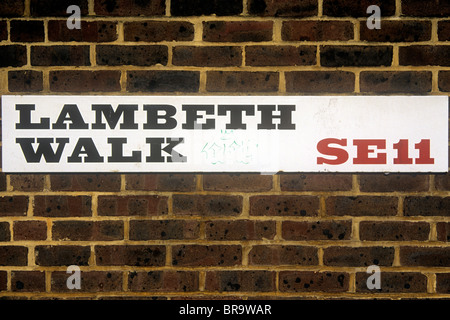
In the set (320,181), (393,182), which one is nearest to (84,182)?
(320,181)

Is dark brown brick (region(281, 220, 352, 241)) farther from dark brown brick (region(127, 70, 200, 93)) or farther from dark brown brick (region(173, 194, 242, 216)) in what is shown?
dark brown brick (region(127, 70, 200, 93))

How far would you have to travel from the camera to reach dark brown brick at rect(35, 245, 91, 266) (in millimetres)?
1233

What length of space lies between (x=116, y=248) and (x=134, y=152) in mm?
360

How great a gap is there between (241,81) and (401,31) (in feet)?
1.95

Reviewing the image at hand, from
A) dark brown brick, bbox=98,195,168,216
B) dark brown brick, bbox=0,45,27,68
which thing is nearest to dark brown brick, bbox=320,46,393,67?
dark brown brick, bbox=98,195,168,216

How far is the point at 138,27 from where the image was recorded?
3.93 ft

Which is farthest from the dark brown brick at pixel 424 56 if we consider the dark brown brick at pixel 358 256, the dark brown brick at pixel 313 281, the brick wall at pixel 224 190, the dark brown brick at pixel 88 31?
the dark brown brick at pixel 88 31

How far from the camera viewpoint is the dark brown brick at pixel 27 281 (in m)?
1.24

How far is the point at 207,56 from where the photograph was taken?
1.20 metres

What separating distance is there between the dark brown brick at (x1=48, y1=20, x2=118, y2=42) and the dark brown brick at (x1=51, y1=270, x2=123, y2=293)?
846 millimetres

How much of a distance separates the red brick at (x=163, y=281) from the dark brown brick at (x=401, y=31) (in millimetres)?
1077

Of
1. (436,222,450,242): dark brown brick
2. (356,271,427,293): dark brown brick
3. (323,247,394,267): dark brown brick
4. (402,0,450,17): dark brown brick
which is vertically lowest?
(356,271,427,293): dark brown brick
